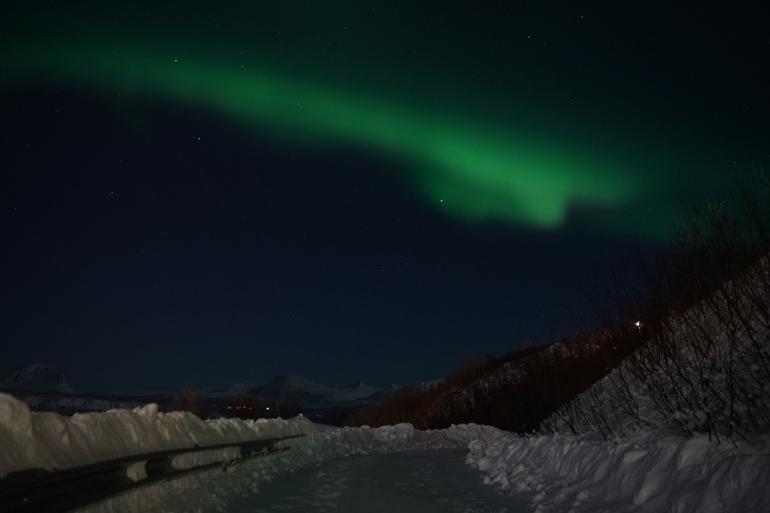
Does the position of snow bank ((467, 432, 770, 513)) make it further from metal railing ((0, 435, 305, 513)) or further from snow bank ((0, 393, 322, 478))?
snow bank ((0, 393, 322, 478))

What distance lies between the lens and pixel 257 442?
44.3 feet

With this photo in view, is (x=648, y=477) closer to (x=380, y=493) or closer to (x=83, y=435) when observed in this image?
(x=380, y=493)

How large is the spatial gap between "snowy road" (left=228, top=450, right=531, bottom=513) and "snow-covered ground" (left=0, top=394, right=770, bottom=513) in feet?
0.39

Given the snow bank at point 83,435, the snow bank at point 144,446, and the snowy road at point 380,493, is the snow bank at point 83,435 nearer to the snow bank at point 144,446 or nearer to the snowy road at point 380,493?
the snow bank at point 144,446

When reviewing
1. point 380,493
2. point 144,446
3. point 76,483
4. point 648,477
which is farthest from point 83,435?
point 648,477

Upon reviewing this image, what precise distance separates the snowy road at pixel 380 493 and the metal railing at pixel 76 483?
1.25 metres

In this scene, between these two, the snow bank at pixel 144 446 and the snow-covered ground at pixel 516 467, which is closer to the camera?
Answer: the snow-covered ground at pixel 516 467

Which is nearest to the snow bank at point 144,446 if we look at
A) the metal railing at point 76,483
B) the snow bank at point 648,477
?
the metal railing at point 76,483

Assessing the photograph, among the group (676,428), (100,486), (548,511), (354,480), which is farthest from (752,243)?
(100,486)

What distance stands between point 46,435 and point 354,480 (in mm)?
6491

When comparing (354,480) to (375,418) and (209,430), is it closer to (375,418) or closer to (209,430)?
(209,430)

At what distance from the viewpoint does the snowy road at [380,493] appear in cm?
768

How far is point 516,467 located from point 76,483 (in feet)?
26.5

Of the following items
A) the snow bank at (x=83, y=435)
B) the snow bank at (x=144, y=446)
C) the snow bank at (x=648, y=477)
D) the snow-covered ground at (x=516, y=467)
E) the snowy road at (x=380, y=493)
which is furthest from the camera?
the snowy road at (x=380, y=493)
